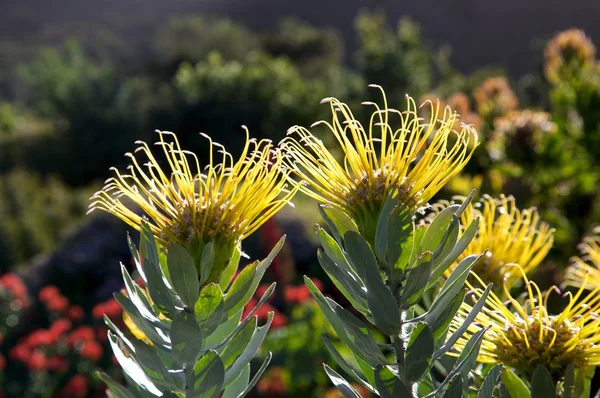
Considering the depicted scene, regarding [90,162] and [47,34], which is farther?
[47,34]

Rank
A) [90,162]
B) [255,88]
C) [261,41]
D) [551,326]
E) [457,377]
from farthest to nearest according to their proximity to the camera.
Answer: [261,41] → [90,162] → [255,88] → [551,326] → [457,377]

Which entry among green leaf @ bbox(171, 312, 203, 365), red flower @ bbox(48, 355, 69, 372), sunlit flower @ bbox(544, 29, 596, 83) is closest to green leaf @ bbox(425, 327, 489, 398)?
green leaf @ bbox(171, 312, 203, 365)

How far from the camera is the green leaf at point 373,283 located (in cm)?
64

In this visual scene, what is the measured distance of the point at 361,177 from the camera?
2.47 ft

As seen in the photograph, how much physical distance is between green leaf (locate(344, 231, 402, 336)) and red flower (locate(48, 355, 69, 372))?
15.8ft

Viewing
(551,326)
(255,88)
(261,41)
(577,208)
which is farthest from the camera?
(261,41)

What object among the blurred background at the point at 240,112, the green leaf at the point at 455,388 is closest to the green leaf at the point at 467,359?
the green leaf at the point at 455,388

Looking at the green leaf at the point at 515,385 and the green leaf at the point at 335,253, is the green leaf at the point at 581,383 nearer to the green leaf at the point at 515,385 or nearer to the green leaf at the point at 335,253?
the green leaf at the point at 515,385

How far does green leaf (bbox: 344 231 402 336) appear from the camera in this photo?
2.11 feet

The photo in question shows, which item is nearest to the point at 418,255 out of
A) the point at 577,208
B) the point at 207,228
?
the point at 207,228

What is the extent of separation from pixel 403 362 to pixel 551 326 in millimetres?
302

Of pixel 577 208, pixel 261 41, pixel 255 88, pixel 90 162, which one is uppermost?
pixel 261 41

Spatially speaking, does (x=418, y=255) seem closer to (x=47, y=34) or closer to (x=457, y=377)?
(x=457, y=377)

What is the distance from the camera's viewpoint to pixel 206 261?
0.73 meters
